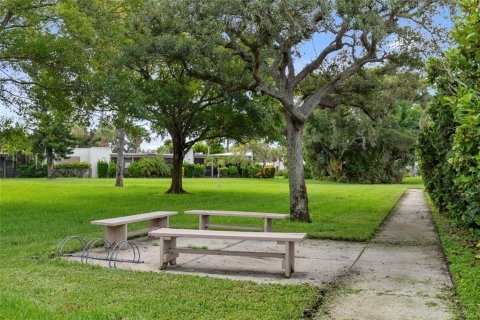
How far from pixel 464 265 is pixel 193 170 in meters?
49.1

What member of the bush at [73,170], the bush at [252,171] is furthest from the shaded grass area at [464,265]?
the bush at [73,170]

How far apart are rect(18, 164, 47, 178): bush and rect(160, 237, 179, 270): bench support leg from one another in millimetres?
48189

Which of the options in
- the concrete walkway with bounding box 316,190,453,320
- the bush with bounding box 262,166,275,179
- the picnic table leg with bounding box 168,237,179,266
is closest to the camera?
the concrete walkway with bounding box 316,190,453,320

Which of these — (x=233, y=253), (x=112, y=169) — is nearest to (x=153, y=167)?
(x=112, y=169)

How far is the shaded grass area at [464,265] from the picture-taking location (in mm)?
4988

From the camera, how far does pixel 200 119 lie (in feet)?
76.6

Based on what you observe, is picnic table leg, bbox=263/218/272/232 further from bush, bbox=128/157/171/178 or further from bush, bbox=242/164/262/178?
bush, bbox=242/164/262/178

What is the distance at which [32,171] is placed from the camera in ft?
167

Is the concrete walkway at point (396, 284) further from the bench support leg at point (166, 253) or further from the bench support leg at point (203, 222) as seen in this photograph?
the bench support leg at point (203, 222)

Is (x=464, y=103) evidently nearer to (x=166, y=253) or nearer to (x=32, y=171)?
(x=166, y=253)

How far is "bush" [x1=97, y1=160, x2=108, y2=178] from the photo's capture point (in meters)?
52.2

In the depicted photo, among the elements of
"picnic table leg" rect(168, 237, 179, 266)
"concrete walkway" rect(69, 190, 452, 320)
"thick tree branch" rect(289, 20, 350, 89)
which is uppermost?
"thick tree branch" rect(289, 20, 350, 89)

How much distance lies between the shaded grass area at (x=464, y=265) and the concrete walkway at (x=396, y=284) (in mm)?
138

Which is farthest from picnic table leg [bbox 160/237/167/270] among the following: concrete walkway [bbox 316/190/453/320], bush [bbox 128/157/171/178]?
bush [bbox 128/157/171/178]
